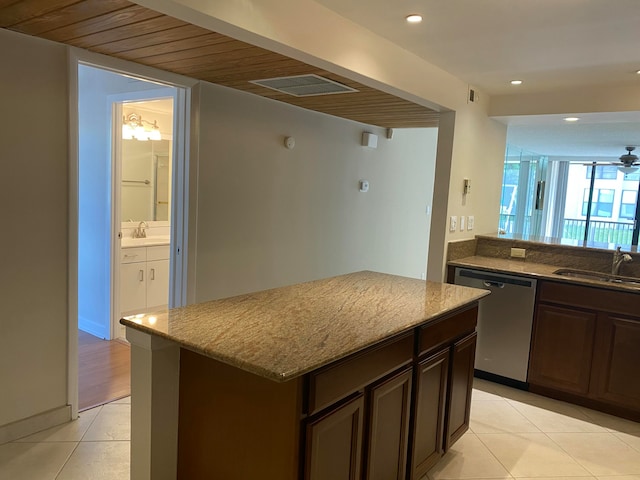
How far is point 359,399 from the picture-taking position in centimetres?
170

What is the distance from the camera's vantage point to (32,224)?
247 cm

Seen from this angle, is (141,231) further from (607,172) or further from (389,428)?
(607,172)

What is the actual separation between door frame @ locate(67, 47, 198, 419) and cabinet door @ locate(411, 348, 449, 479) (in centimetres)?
183

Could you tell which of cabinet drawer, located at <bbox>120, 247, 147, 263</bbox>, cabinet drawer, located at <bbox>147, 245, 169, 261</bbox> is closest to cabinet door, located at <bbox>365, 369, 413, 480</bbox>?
cabinet drawer, located at <bbox>120, 247, 147, 263</bbox>

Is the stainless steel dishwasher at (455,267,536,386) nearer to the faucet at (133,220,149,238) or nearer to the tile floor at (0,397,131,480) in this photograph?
the tile floor at (0,397,131,480)

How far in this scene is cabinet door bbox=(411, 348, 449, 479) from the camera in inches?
81.9

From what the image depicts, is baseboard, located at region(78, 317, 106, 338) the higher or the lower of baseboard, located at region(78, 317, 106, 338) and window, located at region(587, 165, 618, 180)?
the lower

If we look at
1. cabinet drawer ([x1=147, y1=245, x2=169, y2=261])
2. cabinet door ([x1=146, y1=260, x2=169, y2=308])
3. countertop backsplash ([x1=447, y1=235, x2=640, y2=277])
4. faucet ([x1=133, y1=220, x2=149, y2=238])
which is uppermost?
countertop backsplash ([x1=447, y1=235, x2=640, y2=277])

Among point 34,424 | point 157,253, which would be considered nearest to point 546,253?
point 157,253

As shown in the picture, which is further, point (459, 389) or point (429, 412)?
point (459, 389)

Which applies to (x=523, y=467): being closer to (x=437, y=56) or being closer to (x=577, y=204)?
(x=437, y=56)

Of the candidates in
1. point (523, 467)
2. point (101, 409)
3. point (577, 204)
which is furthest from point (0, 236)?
point (577, 204)

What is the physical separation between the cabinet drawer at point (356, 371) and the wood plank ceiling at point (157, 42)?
1556mm

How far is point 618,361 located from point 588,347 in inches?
7.1
